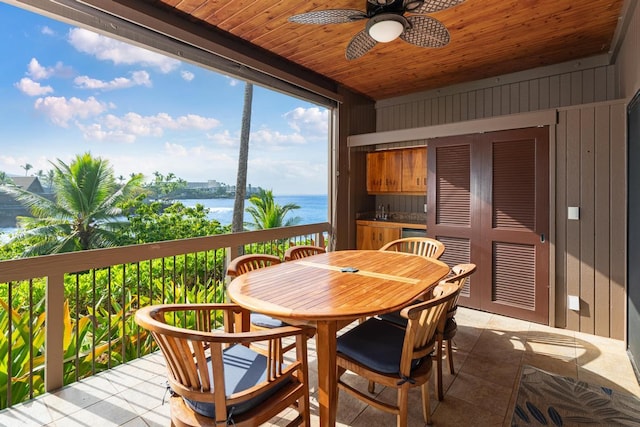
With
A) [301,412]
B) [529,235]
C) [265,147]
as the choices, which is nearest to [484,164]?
[529,235]

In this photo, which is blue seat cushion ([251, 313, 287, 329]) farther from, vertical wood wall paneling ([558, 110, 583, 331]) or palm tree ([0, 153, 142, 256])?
palm tree ([0, 153, 142, 256])

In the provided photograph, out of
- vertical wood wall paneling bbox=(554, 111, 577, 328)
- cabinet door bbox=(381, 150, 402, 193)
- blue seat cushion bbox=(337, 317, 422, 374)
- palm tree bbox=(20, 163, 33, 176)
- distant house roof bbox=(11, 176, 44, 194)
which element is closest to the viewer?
blue seat cushion bbox=(337, 317, 422, 374)

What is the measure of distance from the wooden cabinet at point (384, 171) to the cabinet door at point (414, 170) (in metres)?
0.08

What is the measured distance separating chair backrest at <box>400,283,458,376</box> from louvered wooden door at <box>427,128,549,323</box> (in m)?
2.32

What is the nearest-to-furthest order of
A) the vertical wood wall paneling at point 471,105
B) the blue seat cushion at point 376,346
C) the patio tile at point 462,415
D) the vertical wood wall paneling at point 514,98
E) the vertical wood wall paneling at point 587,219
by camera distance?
the blue seat cushion at point 376,346 < the patio tile at point 462,415 < the vertical wood wall paneling at point 587,219 < the vertical wood wall paneling at point 514,98 < the vertical wood wall paneling at point 471,105

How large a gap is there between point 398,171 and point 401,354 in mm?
3501

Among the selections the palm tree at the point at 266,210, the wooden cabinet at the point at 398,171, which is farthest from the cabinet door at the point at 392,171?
the palm tree at the point at 266,210

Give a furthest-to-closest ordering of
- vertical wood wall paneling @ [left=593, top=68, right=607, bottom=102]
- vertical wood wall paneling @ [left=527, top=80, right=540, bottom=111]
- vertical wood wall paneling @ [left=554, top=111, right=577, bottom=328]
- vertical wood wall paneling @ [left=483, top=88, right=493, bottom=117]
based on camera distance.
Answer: vertical wood wall paneling @ [left=483, top=88, right=493, bottom=117] < vertical wood wall paneling @ [left=527, top=80, right=540, bottom=111] < vertical wood wall paneling @ [left=593, top=68, right=607, bottom=102] < vertical wood wall paneling @ [left=554, top=111, right=577, bottom=328]

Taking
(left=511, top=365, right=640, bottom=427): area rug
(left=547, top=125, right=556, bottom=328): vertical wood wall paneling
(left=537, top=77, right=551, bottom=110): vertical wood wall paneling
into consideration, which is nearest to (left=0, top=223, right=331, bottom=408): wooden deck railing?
(left=511, top=365, right=640, bottom=427): area rug

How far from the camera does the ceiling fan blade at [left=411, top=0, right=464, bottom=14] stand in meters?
1.89

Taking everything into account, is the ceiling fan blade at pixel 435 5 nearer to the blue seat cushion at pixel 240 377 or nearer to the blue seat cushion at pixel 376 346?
the blue seat cushion at pixel 376 346

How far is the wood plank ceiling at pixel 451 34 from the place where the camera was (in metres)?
2.60

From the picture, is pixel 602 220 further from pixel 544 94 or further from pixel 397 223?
pixel 397 223

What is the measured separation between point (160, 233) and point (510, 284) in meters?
9.59
